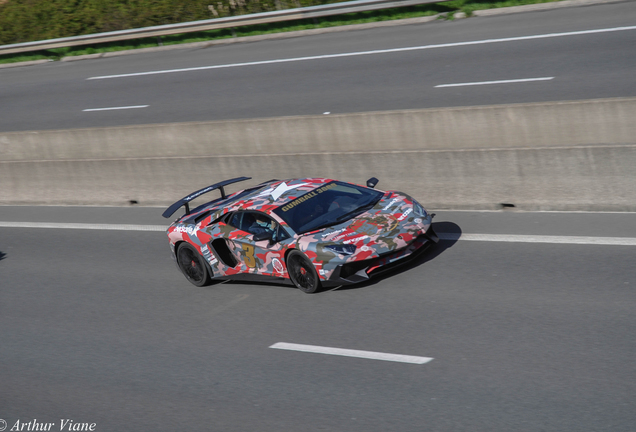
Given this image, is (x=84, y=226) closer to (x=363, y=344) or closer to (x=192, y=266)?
(x=192, y=266)

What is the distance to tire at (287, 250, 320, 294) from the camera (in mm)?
9383

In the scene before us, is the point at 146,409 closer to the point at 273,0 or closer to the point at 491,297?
the point at 491,297

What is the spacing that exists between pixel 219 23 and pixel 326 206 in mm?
16519

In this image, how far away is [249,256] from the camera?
1009cm

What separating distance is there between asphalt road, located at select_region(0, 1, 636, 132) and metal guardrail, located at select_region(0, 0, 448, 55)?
0.70 meters

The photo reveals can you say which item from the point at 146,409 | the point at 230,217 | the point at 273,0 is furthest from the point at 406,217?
the point at 273,0

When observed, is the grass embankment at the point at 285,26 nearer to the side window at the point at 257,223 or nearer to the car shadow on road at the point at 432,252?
the car shadow on road at the point at 432,252

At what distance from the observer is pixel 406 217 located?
31.8 ft

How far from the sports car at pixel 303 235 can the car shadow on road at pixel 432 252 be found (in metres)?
0.30

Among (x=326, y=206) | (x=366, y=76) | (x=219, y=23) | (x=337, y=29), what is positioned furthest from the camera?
(x=219, y=23)

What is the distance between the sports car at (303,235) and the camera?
30.2ft

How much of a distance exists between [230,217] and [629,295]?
208 inches

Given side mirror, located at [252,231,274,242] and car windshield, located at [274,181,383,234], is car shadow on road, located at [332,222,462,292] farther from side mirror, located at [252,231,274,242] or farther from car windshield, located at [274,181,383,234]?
side mirror, located at [252,231,274,242]

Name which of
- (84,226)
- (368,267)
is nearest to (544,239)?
(368,267)
